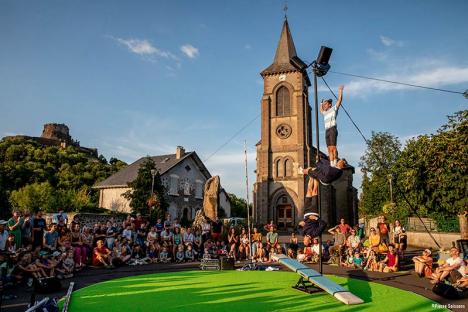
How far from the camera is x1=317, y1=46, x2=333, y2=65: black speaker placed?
801cm

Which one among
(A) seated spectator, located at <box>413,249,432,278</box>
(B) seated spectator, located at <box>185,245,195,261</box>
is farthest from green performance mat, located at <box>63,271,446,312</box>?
(B) seated spectator, located at <box>185,245,195,261</box>

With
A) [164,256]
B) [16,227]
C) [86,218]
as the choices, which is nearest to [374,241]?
[164,256]

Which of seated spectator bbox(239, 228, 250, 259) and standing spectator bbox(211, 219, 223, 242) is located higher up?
standing spectator bbox(211, 219, 223, 242)

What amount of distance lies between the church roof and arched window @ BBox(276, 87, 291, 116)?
8.01 ft

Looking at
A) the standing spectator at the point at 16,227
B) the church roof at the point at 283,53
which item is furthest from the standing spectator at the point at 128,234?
the church roof at the point at 283,53

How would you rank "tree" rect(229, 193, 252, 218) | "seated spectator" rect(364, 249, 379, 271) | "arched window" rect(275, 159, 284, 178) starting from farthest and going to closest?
"tree" rect(229, 193, 252, 218)
"arched window" rect(275, 159, 284, 178)
"seated spectator" rect(364, 249, 379, 271)

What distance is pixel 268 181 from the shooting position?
1556 inches

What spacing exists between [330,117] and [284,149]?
3274 centimetres

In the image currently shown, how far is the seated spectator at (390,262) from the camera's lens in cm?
1231

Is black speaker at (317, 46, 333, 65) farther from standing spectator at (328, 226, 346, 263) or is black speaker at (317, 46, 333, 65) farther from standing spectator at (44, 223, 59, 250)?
standing spectator at (44, 223, 59, 250)

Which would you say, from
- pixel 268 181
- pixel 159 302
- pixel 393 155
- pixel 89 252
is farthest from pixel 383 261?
pixel 393 155

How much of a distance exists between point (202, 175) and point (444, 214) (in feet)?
94.0

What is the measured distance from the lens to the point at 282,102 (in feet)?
138

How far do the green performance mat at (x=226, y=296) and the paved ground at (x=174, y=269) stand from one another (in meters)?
0.53
